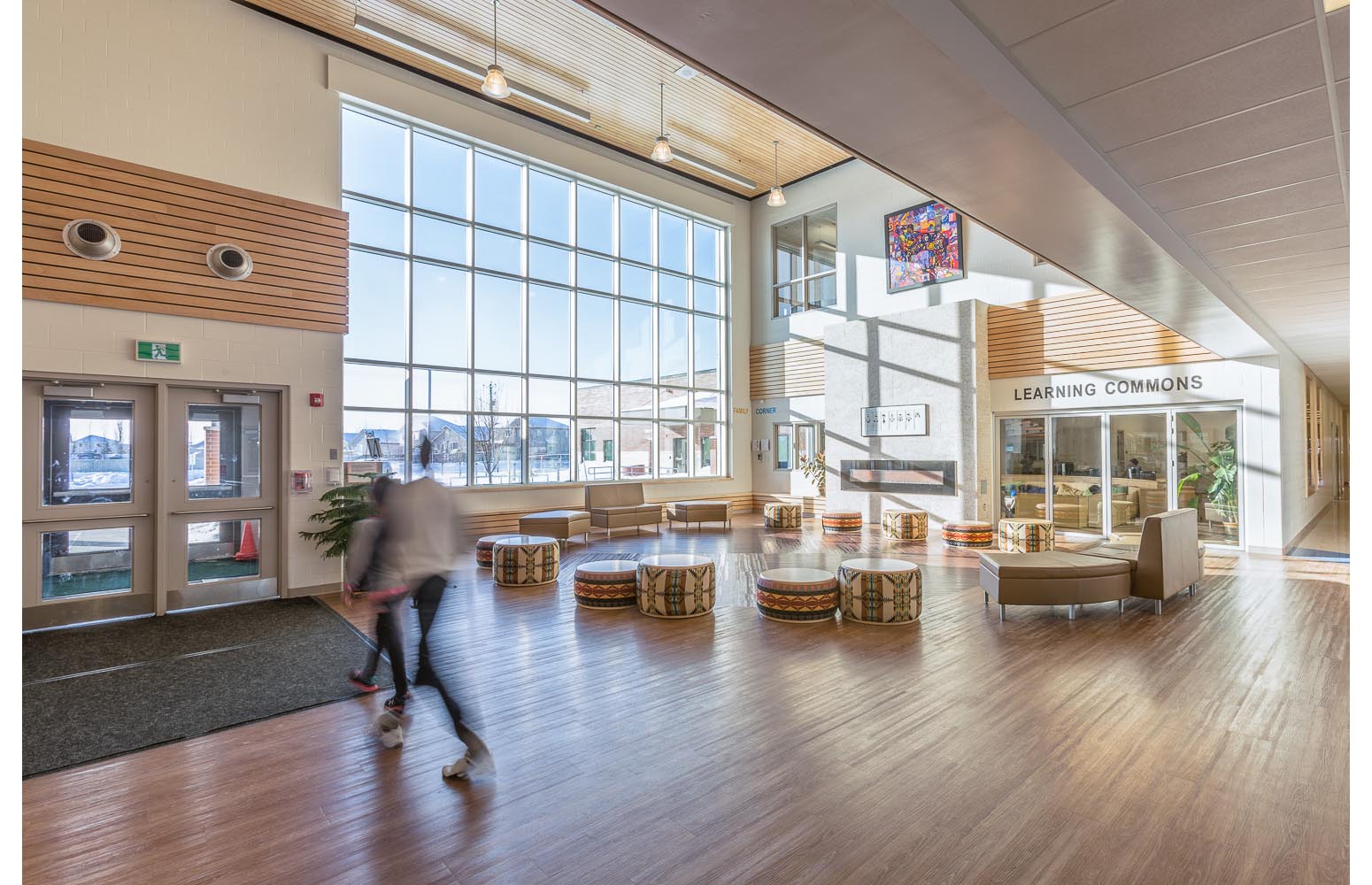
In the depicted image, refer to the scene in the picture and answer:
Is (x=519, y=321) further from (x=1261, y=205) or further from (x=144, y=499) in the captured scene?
(x=1261, y=205)

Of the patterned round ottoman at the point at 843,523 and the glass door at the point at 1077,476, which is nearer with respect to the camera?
the glass door at the point at 1077,476

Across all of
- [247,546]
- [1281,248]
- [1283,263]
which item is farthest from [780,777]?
[247,546]

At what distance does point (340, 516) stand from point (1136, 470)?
37.6ft

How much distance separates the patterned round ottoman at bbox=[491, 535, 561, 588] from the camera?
7.20 m

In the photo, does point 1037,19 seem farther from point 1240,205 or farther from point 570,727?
point 570,727

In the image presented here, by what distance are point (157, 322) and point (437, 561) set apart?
570 cm

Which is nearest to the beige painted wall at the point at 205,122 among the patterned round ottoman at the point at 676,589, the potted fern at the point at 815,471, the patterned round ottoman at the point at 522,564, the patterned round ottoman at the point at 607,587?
the patterned round ottoman at the point at 522,564

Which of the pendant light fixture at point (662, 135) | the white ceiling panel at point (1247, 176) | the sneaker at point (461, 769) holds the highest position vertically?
the pendant light fixture at point (662, 135)

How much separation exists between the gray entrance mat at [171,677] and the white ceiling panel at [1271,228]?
6.56 metres

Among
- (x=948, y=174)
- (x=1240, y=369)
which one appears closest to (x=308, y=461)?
(x=948, y=174)

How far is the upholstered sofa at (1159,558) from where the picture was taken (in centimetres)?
589

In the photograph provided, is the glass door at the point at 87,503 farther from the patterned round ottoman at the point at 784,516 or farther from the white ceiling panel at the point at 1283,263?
the white ceiling panel at the point at 1283,263

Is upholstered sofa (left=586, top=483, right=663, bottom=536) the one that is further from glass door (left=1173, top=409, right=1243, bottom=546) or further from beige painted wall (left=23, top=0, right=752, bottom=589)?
glass door (left=1173, top=409, right=1243, bottom=546)

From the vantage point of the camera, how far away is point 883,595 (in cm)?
556
